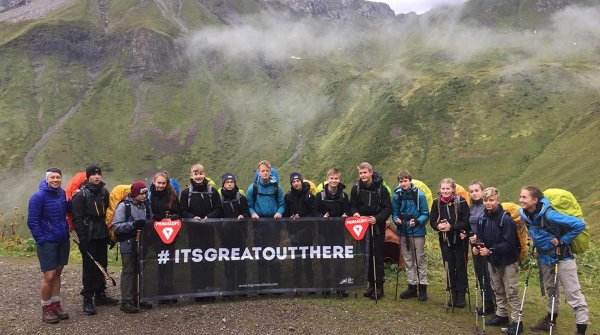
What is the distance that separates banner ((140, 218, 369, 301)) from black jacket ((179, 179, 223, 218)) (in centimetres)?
25

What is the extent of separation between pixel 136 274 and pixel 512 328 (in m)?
9.07

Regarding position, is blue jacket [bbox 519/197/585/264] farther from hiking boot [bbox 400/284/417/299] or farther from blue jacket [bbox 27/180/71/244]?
blue jacket [bbox 27/180/71/244]

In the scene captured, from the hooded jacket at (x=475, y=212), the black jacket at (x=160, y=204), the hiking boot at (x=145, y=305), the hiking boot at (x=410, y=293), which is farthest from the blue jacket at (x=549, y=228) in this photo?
the hiking boot at (x=145, y=305)

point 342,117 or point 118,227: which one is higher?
point 342,117

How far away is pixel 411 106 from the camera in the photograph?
164250mm

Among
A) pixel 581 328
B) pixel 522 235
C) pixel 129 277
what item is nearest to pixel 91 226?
pixel 129 277

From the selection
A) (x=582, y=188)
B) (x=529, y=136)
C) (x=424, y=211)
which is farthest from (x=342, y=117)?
(x=424, y=211)

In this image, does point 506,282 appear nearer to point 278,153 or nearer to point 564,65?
point 278,153

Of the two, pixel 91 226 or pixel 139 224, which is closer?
pixel 91 226

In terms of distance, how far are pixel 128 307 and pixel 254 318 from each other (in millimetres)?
3138

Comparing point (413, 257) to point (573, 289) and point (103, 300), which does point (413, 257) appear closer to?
point (573, 289)

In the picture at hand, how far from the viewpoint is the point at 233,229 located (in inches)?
464

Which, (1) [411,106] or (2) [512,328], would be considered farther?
(1) [411,106]

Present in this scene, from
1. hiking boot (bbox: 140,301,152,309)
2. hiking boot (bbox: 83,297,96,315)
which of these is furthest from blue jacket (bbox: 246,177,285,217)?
hiking boot (bbox: 83,297,96,315)
